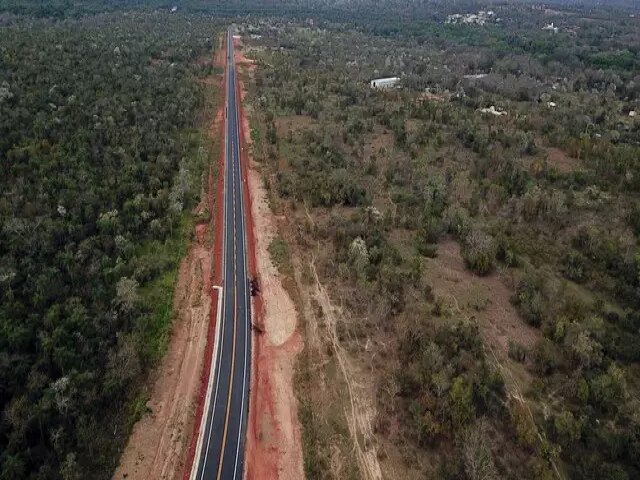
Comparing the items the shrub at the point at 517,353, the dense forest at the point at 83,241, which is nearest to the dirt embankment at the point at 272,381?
the dense forest at the point at 83,241

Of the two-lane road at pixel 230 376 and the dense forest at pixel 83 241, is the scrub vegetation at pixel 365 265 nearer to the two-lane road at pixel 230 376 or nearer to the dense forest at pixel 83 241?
the dense forest at pixel 83 241

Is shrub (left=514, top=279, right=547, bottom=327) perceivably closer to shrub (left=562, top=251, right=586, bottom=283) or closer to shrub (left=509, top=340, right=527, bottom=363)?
shrub (left=509, top=340, right=527, bottom=363)

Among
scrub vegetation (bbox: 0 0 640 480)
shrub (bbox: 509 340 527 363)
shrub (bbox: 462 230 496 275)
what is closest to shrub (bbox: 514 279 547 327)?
scrub vegetation (bbox: 0 0 640 480)

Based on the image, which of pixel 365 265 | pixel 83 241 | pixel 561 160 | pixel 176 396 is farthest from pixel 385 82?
pixel 176 396

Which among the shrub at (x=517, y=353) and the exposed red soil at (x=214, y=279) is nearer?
the exposed red soil at (x=214, y=279)

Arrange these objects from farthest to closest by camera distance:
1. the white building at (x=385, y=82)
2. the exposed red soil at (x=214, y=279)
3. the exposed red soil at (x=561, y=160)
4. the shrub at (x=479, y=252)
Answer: the white building at (x=385, y=82), the exposed red soil at (x=561, y=160), the shrub at (x=479, y=252), the exposed red soil at (x=214, y=279)

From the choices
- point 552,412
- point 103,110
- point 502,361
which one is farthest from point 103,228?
point 552,412

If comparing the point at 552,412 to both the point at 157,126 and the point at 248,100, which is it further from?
the point at 248,100

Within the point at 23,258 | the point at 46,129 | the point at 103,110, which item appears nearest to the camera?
the point at 23,258
